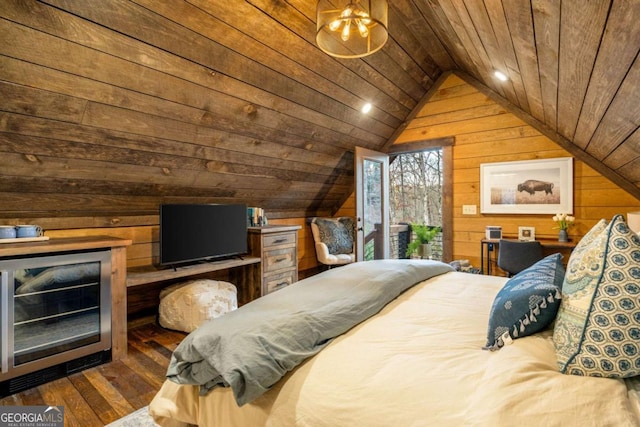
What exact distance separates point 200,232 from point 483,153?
11.0 ft

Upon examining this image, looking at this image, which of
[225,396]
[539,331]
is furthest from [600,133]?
[225,396]

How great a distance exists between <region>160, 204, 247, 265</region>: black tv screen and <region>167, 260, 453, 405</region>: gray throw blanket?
172cm

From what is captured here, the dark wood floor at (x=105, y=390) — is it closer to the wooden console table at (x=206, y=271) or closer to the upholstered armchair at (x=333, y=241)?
the wooden console table at (x=206, y=271)

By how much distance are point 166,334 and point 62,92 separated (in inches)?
78.6

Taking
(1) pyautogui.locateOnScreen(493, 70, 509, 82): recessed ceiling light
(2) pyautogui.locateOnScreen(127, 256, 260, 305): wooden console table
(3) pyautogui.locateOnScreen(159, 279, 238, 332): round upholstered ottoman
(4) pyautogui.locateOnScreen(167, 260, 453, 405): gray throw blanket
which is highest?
(1) pyautogui.locateOnScreen(493, 70, 509, 82): recessed ceiling light

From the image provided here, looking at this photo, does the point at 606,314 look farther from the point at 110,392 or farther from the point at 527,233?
the point at 527,233

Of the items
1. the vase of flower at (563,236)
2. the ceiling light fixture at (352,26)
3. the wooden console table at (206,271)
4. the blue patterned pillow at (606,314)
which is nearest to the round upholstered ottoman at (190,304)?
the wooden console table at (206,271)

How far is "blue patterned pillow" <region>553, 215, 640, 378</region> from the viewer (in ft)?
2.74

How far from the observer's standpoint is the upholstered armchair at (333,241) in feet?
14.3

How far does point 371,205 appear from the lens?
4.26 m

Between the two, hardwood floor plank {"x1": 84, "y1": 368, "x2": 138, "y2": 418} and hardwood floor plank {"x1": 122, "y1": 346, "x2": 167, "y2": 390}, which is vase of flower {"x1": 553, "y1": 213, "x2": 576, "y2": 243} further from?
hardwood floor plank {"x1": 84, "y1": 368, "x2": 138, "y2": 418}

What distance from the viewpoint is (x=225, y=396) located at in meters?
1.03

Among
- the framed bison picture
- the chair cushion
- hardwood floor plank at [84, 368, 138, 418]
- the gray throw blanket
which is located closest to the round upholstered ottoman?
hardwood floor plank at [84, 368, 138, 418]

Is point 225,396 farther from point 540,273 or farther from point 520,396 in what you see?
point 540,273
